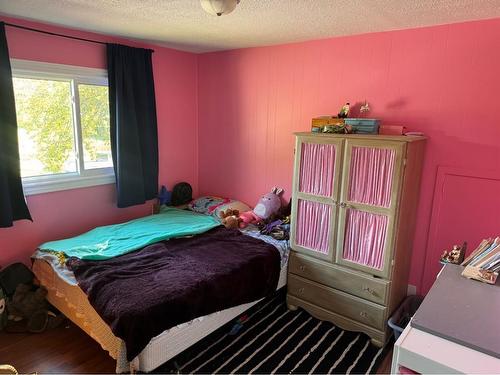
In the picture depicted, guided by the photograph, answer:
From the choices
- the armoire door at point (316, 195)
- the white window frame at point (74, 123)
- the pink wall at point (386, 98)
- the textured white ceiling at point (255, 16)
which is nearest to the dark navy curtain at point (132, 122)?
the white window frame at point (74, 123)

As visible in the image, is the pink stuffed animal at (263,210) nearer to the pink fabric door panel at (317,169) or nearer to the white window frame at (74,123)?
the pink fabric door panel at (317,169)

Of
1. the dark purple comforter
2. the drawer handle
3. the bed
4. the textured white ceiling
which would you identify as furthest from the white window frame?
the drawer handle

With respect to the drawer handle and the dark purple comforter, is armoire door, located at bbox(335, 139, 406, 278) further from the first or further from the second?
the dark purple comforter

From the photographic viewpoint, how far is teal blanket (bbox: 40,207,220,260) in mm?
2576

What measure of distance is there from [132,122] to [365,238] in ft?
7.53

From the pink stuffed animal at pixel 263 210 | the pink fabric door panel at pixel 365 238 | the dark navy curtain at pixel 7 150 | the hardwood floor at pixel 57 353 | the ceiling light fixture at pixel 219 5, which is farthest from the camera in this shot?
the pink stuffed animal at pixel 263 210

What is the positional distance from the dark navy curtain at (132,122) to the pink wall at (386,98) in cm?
75

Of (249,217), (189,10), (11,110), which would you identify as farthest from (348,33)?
(11,110)

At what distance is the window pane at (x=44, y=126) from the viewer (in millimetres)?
2787

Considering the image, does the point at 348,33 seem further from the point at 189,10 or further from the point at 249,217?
the point at 249,217

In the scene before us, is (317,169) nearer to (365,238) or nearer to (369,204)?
(369,204)

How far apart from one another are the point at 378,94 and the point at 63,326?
2949mm

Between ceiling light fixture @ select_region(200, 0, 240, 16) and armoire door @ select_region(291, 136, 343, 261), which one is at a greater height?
ceiling light fixture @ select_region(200, 0, 240, 16)

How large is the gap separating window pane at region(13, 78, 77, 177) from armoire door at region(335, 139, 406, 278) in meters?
2.37
